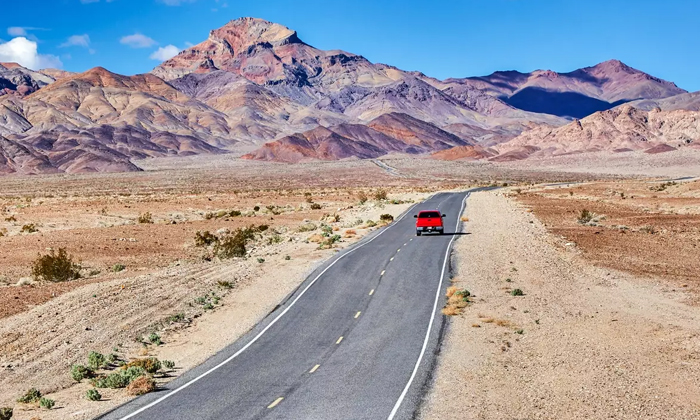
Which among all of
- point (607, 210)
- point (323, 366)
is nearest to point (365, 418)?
point (323, 366)

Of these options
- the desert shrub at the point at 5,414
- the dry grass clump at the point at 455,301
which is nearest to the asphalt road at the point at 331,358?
the dry grass clump at the point at 455,301

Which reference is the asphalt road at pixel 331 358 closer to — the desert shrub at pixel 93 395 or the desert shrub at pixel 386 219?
the desert shrub at pixel 93 395

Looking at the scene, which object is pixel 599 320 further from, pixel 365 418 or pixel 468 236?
pixel 468 236

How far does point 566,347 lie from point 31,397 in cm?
1580

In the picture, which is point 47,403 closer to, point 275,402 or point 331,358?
point 275,402

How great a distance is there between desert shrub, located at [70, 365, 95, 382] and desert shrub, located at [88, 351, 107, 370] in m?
0.17

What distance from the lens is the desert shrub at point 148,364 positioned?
66.3ft

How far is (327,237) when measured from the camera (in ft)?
154

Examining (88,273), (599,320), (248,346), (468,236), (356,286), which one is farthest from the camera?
(468,236)

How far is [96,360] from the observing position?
2102 centimetres

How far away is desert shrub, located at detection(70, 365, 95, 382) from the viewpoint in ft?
65.5

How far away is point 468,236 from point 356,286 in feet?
56.6

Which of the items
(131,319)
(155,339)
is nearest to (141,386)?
(155,339)

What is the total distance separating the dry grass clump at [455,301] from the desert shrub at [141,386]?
1191cm
